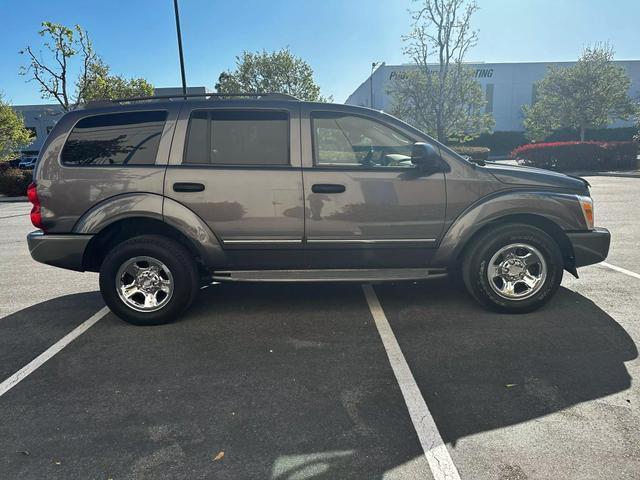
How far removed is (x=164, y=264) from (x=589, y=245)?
3.86m

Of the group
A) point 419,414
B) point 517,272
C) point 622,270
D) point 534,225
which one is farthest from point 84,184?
point 622,270

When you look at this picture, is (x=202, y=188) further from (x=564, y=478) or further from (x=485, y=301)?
(x=564, y=478)

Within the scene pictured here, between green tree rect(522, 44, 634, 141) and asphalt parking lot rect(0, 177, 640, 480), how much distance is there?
29.7 m

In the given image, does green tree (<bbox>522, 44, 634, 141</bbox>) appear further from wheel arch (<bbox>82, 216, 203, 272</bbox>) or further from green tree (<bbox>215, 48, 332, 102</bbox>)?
wheel arch (<bbox>82, 216, 203, 272</bbox>)

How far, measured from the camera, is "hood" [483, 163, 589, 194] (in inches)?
155

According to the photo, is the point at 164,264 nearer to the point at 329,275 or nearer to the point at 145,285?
the point at 145,285

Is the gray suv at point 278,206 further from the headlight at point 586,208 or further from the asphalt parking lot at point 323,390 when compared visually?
the asphalt parking lot at point 323,390

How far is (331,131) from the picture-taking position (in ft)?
13.0

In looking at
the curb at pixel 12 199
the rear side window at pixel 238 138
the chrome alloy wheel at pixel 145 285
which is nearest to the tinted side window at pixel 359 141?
the rear side window at pixel 238 138

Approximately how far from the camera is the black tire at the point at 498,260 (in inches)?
155

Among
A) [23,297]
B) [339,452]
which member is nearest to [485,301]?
→ [339,452]

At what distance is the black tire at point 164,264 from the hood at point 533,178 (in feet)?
9.45

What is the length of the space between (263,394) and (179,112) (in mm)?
2541

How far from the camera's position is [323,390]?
9.43ft
